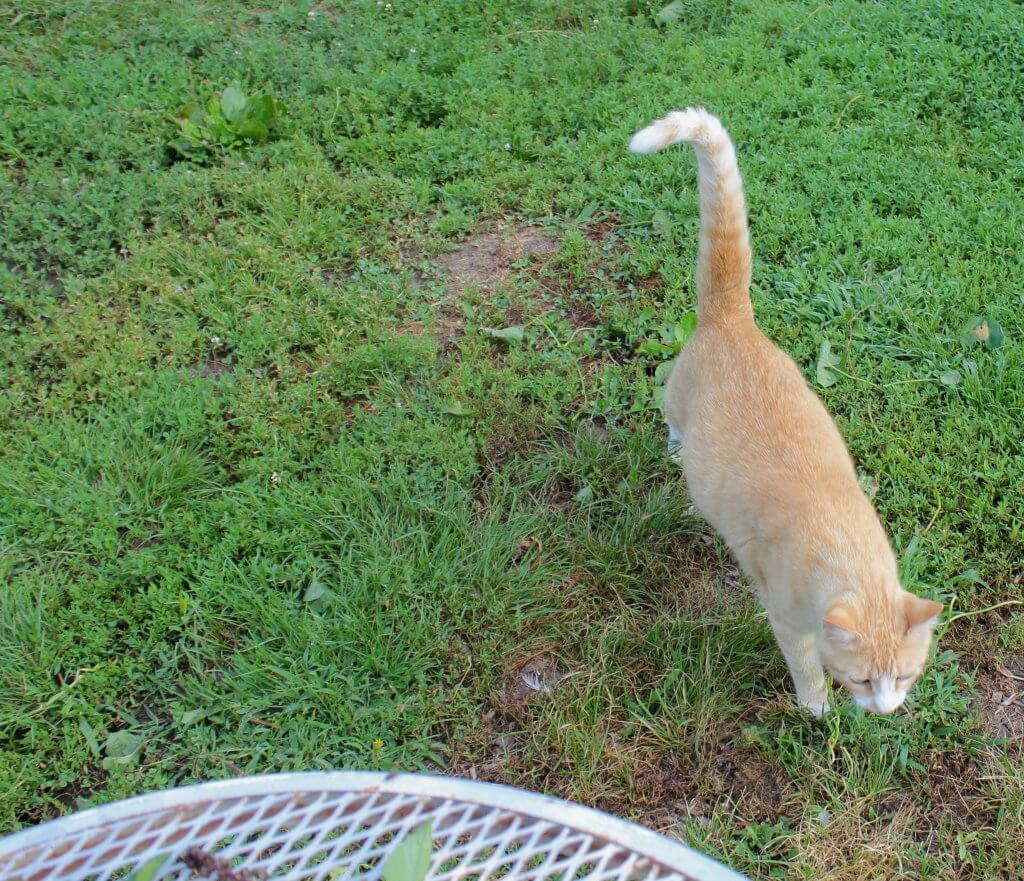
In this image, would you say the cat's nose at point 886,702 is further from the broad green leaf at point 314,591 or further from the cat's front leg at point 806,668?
the broad green leaf at point 314,591

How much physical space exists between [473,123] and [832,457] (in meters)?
2.84

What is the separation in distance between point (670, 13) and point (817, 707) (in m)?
4.18

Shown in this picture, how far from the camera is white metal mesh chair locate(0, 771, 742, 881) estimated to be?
1266mm

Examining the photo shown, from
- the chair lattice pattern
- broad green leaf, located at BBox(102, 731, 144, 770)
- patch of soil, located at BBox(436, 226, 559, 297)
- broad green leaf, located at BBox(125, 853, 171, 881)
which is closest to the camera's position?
broad green leaf, located at BBox(125, 853, 171, 881)

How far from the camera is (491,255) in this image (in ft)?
13.5

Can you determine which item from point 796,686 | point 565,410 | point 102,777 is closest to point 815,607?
point 796,686

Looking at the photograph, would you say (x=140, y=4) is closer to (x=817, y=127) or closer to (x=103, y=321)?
(x=103, y=321)

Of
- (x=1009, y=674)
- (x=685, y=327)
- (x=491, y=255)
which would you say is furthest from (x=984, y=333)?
(x=491, y=255)

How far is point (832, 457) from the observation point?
2.62 meters

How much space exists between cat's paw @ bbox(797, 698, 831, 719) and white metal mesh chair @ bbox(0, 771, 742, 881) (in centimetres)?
146

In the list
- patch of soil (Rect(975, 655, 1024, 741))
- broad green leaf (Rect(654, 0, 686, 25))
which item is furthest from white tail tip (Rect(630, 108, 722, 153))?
broad green leaf (Rect(654, 0, 686, 25))

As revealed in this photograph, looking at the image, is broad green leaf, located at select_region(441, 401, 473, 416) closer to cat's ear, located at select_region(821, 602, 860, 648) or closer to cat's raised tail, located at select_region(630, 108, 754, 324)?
cat's raised tail, located at select_region(630, 108, 754, 324)

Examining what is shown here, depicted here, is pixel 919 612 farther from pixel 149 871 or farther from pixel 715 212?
pixel 149 871

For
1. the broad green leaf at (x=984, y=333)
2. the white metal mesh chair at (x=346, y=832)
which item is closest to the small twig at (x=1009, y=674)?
the broad green leaf at (x=984, y=333)
